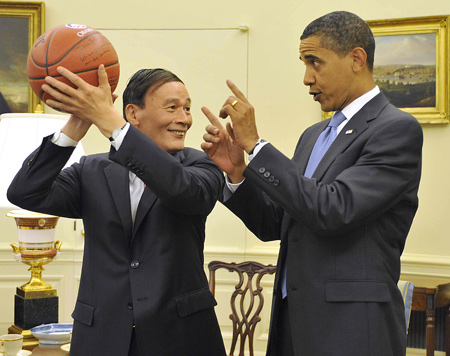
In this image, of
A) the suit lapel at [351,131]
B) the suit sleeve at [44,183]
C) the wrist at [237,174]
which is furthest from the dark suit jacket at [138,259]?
the suit lapel at [351,131]

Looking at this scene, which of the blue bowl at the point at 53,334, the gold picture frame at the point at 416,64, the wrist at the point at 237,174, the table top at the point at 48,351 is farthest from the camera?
the gold picture frame at the point at 416,64

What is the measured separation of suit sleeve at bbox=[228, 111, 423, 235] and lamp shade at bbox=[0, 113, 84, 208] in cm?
150

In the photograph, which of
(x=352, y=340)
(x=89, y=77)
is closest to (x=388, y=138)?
(x=352, y=340)

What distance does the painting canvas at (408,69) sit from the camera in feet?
15.7

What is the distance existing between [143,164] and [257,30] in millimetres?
3575

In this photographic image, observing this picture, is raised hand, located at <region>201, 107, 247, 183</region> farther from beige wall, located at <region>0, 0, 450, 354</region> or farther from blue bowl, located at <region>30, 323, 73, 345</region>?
beige wall, located at <region>0, 0, 450, 354</region>

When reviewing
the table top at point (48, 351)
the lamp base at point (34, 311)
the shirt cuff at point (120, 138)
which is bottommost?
the table top at point (48, 351)

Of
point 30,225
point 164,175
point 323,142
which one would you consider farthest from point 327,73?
point 30,225

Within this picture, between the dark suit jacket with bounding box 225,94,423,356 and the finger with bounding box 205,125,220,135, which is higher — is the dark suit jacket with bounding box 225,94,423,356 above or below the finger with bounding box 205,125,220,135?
below

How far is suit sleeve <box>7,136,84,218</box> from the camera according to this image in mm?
2021

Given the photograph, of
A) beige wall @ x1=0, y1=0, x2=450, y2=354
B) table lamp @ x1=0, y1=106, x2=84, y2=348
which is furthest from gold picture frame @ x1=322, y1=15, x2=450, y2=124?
table lamp @ x1=0, y1=106, x2=84, y2=348

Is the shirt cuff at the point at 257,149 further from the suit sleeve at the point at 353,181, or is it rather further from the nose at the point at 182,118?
the nose at the point at 182,118

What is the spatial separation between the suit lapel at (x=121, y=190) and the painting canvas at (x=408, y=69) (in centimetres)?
323

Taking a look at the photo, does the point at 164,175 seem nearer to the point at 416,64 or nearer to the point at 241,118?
the point at 241,118
